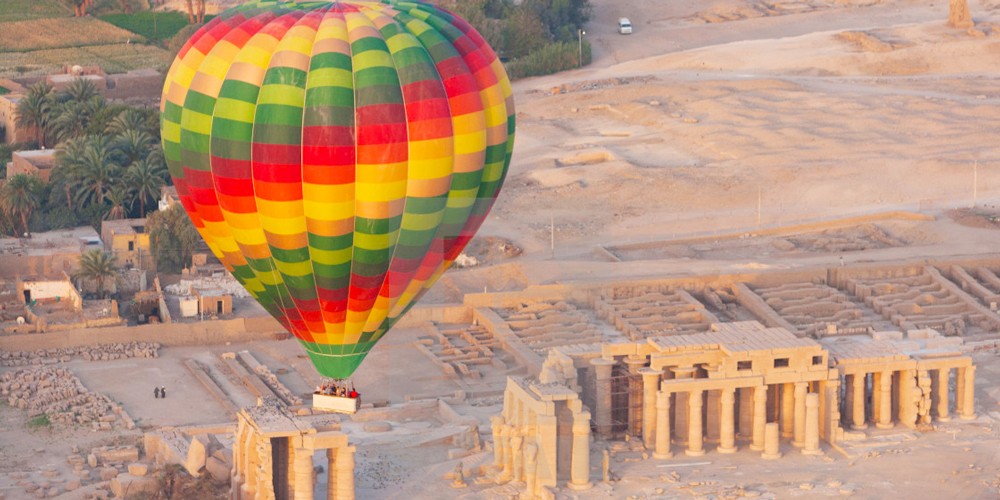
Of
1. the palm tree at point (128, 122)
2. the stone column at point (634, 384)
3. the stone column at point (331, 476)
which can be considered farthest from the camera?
the palm tree at point (128, 122)

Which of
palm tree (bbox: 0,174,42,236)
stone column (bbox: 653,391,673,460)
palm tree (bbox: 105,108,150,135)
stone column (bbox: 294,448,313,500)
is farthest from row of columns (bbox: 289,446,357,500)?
palm tree (bbox: 105,108,150,135)

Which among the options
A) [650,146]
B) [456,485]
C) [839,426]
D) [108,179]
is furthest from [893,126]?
[456,485]

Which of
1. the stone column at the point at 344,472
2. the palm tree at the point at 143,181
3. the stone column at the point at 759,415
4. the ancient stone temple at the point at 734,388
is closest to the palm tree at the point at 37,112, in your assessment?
the palm tree at the point at 143,181

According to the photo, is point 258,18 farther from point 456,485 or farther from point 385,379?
point 385,379

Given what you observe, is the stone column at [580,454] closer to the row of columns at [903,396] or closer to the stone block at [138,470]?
the row of columns at [903,396]

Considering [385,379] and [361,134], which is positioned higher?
[361,134]

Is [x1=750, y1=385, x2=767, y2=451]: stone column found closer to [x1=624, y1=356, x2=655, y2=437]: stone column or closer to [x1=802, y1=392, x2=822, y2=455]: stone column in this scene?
[x1=802, y1=392, x2=822, y2=455]: stone column

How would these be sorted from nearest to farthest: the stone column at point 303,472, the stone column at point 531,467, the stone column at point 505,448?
1. the stone column at point 303,472
2. the stone column at point 531,467
3. the stone column at point 505,448
